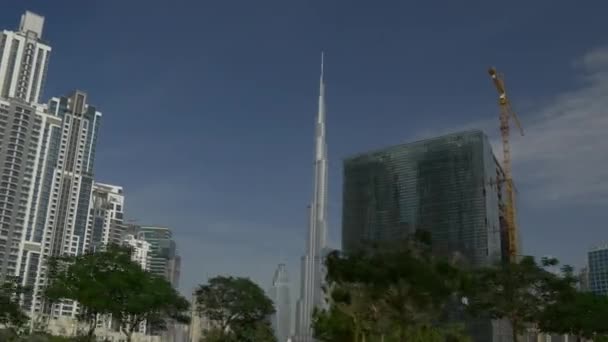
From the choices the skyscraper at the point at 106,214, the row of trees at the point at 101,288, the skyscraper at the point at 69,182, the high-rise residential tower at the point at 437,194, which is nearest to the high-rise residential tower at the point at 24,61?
the skyscraper at the point at 69,182

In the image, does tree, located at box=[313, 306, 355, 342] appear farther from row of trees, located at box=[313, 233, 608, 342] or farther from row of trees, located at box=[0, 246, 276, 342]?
row of trees, located at box=[0, 246, 276, 342]

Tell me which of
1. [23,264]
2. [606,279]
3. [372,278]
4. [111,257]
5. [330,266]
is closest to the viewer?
[372,278]

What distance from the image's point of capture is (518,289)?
1907 inches

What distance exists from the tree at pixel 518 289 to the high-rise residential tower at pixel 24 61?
110104mm

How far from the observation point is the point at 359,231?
155 meters

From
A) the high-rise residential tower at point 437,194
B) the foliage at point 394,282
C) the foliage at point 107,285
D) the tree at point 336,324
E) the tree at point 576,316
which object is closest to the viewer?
the foliage at point 394,282

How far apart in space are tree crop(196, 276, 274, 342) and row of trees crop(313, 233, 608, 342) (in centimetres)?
1829

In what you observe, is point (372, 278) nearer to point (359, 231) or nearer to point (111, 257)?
point (111, 257)

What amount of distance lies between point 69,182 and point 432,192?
85007 mm

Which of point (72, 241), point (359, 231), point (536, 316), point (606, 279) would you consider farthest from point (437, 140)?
point (536, 316)

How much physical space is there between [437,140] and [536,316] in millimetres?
99200

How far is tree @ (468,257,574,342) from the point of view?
4816cm

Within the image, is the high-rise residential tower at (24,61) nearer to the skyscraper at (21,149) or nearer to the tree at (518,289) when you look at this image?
the skyscraper at (21,149)

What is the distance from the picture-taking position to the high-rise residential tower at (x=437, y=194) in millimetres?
136625
